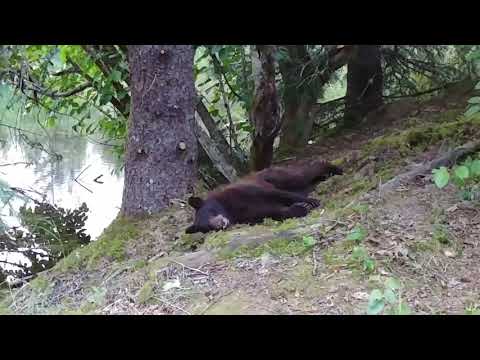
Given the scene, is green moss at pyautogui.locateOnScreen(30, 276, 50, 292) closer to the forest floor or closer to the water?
the forest floor

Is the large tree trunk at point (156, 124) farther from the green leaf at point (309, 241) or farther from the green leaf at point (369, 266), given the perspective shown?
the green leaf at point (369, 266)

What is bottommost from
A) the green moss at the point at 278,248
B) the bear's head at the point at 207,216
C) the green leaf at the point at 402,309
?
the green leaf at the point at 402,309

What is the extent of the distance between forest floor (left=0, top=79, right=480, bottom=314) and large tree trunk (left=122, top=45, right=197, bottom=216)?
34cm

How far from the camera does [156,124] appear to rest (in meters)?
5.88

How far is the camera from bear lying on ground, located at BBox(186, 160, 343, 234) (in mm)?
5273

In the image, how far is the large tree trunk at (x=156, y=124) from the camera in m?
5.84

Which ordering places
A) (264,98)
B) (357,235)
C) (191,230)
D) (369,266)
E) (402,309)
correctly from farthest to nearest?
(264,98)
(191,230)
(357,235)
(369,266)
(402,309)

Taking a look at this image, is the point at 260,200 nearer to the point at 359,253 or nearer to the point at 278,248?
the point at 278,248

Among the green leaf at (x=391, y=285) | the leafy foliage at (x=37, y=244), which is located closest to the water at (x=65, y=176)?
the leafy foliage at (x=37, y=244)

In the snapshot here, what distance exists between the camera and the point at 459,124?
5598 millimetres

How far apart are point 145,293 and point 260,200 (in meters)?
2.05

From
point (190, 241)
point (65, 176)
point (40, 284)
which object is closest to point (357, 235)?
point (190, 241)
